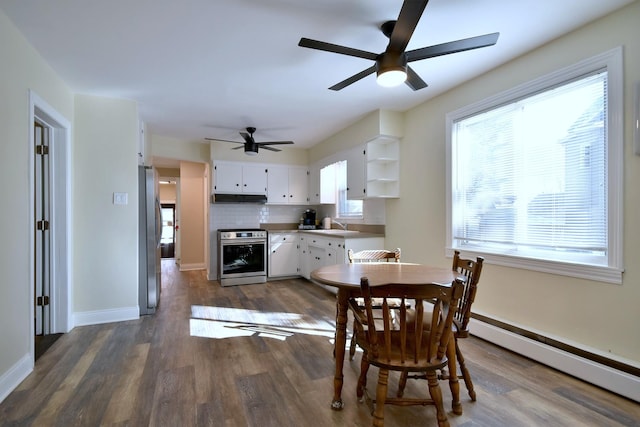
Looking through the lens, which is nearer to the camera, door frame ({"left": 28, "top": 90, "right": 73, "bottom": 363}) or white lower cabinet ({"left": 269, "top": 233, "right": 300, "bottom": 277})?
door frame ({"left": 28, "top": 90, "right": 73, "bottom": 363})

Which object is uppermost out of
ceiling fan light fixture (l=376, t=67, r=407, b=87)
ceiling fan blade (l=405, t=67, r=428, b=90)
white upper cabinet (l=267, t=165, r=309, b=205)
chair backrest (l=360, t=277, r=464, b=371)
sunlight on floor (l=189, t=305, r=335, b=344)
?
ceiling fan blade (l=405, t=67, r=428, b=90)

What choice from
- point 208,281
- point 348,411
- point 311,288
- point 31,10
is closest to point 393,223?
point 311,288

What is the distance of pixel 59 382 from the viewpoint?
210 cm

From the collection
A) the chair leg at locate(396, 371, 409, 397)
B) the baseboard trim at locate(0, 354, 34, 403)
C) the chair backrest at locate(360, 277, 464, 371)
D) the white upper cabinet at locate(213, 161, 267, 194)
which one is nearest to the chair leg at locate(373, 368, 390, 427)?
the chair backrest at locate(360, 277, 464, 371)

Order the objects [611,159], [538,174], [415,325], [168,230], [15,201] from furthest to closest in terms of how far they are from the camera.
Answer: [168,230], [538,174], [15,201], [611,159], [415,325]

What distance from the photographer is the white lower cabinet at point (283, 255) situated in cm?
532

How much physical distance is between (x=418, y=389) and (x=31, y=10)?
3.43 meters

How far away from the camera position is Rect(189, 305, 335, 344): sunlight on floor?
2965mm

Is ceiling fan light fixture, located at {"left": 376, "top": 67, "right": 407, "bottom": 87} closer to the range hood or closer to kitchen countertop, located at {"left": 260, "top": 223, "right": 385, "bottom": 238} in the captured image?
kitchen countertop, located at {"left": 260, "top": 223, "right": 385, "bottom": 238}

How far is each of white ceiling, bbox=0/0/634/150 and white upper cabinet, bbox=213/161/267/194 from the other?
65.2 inches

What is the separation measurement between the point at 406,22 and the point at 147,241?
133 inches

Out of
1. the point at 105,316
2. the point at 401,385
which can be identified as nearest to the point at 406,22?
the point at 401,385

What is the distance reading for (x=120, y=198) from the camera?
3.34 meters

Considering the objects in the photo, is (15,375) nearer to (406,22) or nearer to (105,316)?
(105,316)
